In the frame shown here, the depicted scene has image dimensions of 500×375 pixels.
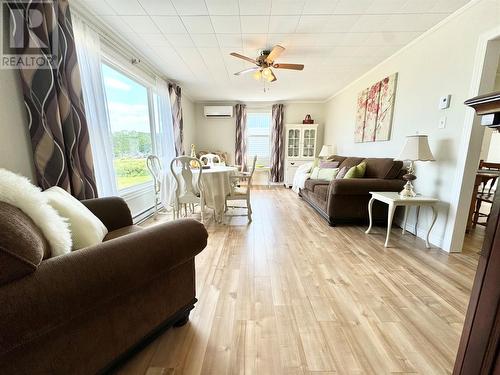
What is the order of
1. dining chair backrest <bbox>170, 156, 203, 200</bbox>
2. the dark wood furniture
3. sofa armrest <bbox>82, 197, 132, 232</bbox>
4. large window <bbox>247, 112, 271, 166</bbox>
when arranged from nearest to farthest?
1. the dark wood furniture
2. sofa armrest <bbox>82, 197, 132, 232</bbox>
3. dining chair backrest <bbox>170, 156, 203, 200</bbox>
4. large window <bbox>247, 112, 271, 166</bbox>

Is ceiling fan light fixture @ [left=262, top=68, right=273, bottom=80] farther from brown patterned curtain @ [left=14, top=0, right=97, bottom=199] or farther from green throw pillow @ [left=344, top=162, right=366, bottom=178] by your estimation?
brown patterned curtain @ [left=14, top=0, right=97, bottom=199]

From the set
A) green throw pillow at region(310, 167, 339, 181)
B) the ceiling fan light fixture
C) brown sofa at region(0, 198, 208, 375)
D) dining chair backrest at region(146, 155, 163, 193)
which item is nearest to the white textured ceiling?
the ceiling fan light fixture

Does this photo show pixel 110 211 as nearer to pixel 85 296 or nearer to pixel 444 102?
pixel 85 296

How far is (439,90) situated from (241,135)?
442 centimetres

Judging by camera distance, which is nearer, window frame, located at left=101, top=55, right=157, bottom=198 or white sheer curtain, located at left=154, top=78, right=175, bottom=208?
window frame, located at left=101, top=55, right=157, bottom=198

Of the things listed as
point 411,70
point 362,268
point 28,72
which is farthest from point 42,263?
point 411,70

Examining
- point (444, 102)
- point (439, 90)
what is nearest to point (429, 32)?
point (439, 90)

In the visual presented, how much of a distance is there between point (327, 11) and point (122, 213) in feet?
8.55

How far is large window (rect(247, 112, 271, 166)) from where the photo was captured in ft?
20.3

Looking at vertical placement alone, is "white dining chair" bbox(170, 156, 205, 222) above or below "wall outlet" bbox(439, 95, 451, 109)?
below

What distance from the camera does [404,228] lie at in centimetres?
267

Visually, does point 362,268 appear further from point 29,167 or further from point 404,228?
point 29,167

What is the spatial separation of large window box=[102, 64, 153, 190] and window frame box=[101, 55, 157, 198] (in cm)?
3
